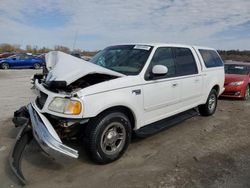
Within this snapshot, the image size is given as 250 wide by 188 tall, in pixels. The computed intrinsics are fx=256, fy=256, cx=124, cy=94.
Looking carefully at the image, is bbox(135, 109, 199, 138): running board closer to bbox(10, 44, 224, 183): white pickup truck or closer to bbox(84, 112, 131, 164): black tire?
bbox(10, 44, 224, 183): white pickup truck

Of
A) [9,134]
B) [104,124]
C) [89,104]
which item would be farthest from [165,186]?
[9,134]

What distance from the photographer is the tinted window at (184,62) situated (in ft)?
17.5

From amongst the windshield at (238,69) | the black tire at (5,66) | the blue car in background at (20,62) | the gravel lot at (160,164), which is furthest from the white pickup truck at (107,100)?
the blue car in background at (20,62)

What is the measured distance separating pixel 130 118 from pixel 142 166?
82 centimetres

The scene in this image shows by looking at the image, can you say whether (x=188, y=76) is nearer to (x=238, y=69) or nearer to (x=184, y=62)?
(x=184, y=62)

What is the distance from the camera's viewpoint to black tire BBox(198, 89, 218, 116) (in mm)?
6762

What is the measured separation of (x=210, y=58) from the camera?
679cm

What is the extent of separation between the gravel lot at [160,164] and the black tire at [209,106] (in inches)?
40.8

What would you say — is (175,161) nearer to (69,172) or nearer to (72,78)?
(69,172)

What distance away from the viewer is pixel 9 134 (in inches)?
208

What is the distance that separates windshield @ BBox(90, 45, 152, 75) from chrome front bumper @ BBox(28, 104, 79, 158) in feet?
5.30

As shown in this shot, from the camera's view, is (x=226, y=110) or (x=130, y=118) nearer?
(x=130, y=118)

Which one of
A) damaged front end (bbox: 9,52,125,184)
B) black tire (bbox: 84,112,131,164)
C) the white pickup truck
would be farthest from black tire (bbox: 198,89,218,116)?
damaged front end (bbox: 9,52,125,184)

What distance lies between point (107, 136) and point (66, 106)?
81cm
